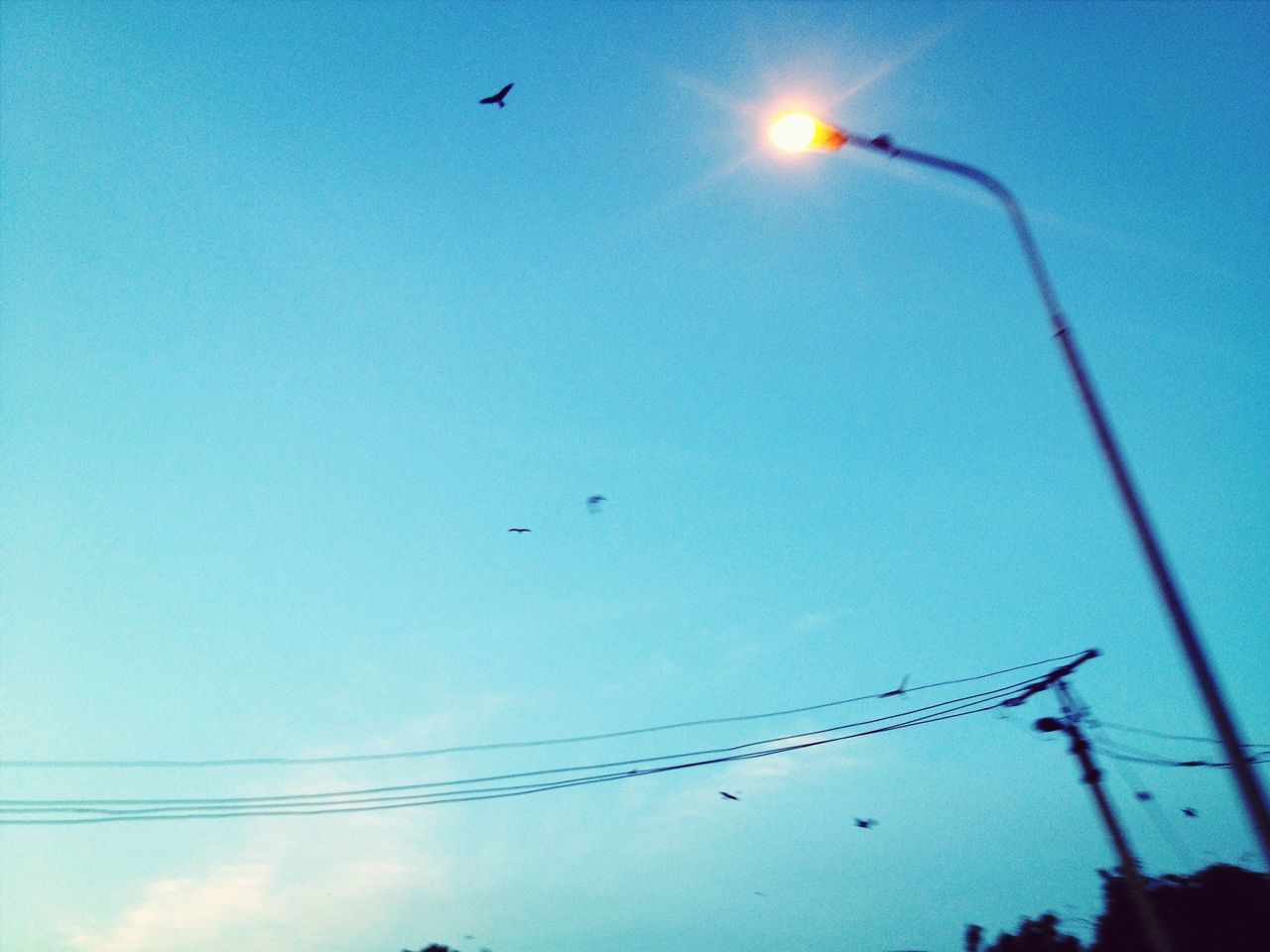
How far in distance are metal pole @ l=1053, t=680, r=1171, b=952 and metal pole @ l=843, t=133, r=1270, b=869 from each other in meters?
12.7

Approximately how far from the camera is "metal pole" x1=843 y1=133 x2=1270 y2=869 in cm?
614

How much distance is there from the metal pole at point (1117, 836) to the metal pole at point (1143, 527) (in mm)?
12750

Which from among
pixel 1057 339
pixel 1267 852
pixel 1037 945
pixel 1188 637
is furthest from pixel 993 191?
pixel 1037 945

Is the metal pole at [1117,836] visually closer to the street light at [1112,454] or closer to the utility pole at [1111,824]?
the utility pole at [1111,824]

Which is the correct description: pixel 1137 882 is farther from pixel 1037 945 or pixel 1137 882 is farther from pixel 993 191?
pixel 1037 945

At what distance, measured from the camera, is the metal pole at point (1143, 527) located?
614cm

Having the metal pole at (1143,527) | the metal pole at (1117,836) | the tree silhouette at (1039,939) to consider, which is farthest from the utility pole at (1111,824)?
the tree silhouette at (1039,939)

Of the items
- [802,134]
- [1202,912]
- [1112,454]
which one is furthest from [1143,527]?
[1202,912]

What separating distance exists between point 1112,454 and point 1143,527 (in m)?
0.85

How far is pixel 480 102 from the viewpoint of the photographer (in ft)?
47.5

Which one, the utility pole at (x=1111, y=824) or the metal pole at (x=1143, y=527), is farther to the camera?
the utility pole at (x=1111, y=824)

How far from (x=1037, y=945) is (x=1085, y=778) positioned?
106 feet

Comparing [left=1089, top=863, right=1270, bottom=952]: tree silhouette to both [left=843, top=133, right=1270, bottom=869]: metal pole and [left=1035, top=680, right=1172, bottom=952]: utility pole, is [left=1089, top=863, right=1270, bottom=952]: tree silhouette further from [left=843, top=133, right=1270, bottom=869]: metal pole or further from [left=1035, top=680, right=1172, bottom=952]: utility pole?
[left=843, top=133, right=1270, bottom=869]: metal pole

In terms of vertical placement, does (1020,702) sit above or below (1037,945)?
above
